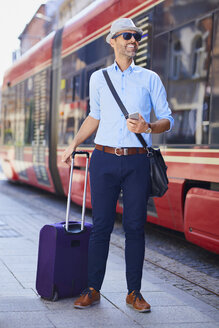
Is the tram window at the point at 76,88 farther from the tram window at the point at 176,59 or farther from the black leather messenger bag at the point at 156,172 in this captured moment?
the black leather messenger bag at the point at 156,172

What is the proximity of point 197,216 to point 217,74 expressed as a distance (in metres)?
1.35

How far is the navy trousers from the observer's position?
392 centimetres

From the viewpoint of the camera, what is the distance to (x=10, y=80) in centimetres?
1557

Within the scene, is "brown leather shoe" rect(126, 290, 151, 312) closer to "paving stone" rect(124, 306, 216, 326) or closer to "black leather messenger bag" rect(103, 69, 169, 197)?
"paving stone" rect(124, 306, 216, 326)

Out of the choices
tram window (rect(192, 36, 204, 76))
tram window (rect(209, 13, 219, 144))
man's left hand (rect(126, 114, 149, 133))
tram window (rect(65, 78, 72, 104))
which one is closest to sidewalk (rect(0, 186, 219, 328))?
man's left hand (rect(126, 114, 149, 133))

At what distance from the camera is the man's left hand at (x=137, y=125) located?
142 inches

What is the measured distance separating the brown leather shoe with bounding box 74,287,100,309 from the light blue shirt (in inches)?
38.7

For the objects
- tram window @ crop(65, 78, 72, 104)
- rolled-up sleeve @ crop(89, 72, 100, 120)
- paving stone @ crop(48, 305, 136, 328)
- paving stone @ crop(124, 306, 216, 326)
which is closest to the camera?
paving stone @ crop(48, 305, 136, 328)

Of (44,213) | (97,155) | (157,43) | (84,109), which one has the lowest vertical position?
(44,213)

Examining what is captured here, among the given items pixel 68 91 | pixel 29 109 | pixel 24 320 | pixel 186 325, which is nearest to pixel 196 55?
pixel 186 325

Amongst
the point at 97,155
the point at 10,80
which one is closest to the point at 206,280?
the point at 97,155

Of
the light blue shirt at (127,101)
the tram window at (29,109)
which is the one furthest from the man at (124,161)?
the tram window at (29,109)

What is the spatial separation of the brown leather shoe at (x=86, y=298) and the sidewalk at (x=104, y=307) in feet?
0.16

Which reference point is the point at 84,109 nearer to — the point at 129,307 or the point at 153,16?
the point at 153,16
